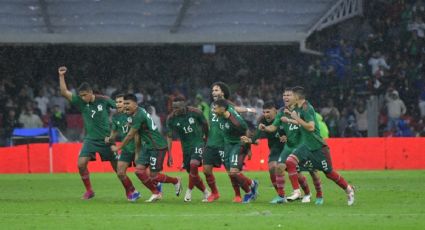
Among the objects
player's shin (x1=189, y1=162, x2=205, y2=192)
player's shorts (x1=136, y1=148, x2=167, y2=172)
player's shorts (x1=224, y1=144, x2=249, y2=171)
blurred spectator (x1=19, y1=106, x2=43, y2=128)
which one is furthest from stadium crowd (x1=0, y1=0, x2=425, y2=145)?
player's shorts (x1=224, y1=144, x2=249, y2=171)

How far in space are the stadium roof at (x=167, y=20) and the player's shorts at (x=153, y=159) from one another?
1964 centimetres

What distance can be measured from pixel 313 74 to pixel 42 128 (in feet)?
33.4

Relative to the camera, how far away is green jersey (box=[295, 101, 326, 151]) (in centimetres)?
1877

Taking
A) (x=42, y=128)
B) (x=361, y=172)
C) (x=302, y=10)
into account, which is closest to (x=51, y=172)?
(x=42, y=128)

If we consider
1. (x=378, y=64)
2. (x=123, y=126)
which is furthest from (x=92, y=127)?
(x=378, y=64)

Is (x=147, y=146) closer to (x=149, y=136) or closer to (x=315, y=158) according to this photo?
(x=149, y=136)

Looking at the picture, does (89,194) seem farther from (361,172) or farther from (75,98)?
(361,172)

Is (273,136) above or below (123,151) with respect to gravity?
above

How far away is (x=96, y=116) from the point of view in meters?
21.2

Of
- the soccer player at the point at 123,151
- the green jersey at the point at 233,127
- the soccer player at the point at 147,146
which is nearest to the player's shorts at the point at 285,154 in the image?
the green jersey at the point at 233,127

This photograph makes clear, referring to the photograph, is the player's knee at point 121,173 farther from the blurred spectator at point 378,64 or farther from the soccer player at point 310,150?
the blurred spectator at point 378,64

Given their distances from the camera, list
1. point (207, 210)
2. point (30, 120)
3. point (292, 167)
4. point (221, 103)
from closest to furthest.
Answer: point (207, 210)
point (292, 167)
point (221, 103)
point (30, 120)

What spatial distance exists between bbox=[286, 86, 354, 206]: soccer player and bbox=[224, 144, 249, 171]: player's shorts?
0.97 metres

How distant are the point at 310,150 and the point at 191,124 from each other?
2.82m
